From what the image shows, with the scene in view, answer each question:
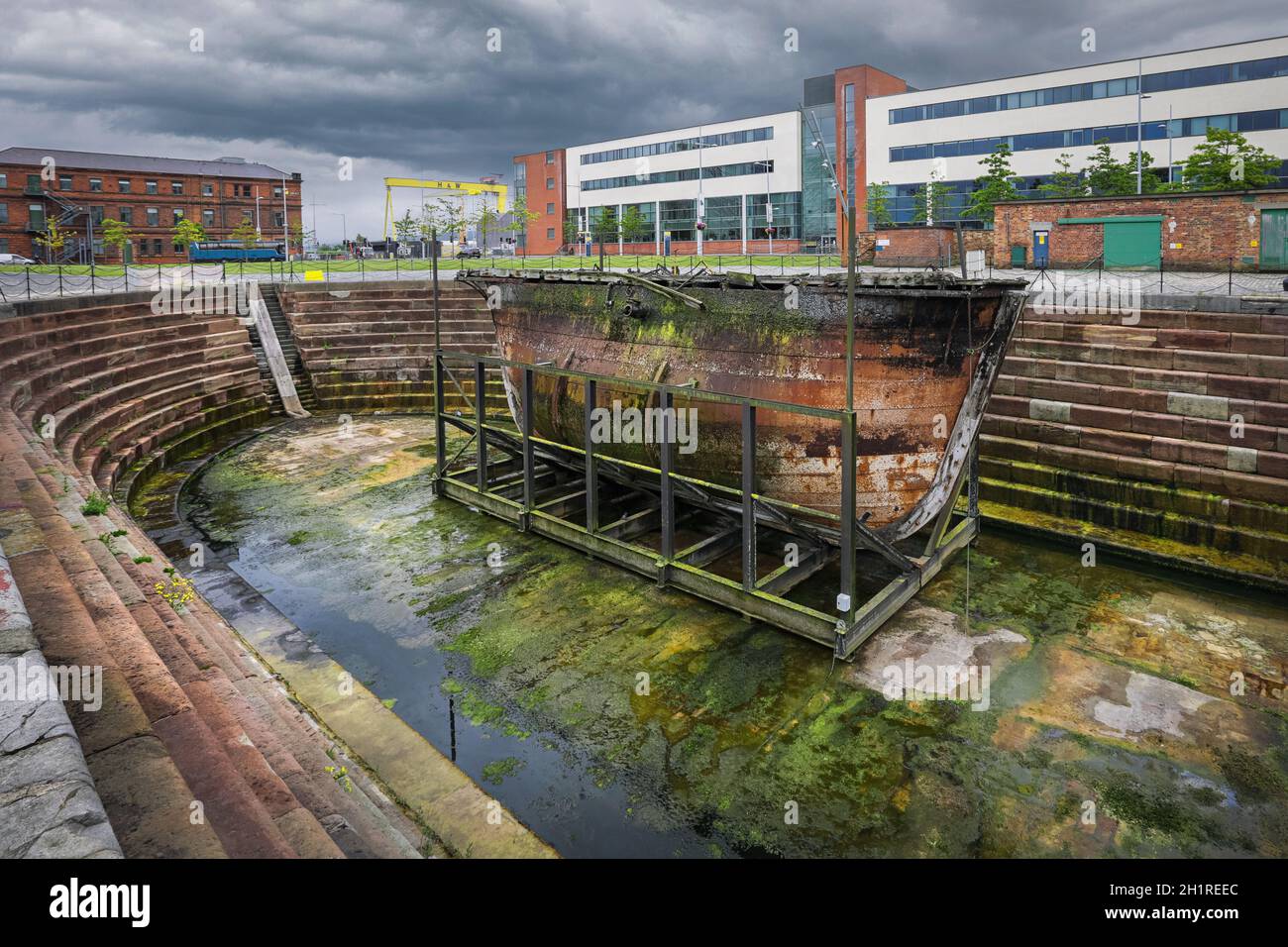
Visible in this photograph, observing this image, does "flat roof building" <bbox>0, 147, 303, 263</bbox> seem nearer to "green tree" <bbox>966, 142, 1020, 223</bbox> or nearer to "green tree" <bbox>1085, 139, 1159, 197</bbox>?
"green tree" <bbox>966, 142, 1020, 223</bbox>

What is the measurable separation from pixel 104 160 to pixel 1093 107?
248 ft

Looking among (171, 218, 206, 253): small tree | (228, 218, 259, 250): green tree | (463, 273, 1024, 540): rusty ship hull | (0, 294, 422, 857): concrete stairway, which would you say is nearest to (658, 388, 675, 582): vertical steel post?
(463, 273, 1024, 540): rusty ship hull

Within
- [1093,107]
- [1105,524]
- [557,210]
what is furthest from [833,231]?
[1105,524]

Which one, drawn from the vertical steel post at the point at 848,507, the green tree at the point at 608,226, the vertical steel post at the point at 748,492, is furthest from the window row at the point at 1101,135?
the vertical steel post at the point at 848,507

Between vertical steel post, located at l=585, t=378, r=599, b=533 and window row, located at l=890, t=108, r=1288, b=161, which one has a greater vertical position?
window row, located at l=890, t=108, r=1288, b=161

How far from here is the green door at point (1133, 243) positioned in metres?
27.2

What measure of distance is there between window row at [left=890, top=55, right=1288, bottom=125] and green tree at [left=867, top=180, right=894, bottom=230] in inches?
168

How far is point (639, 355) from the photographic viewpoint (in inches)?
432

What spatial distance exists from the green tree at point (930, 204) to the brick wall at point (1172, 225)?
65.3 ft

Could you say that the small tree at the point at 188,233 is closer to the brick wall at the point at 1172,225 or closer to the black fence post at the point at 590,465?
the brick wall at the point at 1172,225

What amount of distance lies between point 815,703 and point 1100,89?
4899 cm

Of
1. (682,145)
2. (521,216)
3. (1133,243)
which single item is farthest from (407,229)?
(1133,243)

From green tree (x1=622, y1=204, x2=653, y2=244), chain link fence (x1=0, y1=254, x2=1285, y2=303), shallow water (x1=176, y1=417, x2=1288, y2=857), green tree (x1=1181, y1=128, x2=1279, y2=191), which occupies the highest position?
green tree (x1=622, y1=204, x2=653, y2=244)

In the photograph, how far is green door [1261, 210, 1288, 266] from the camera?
24.9 m
